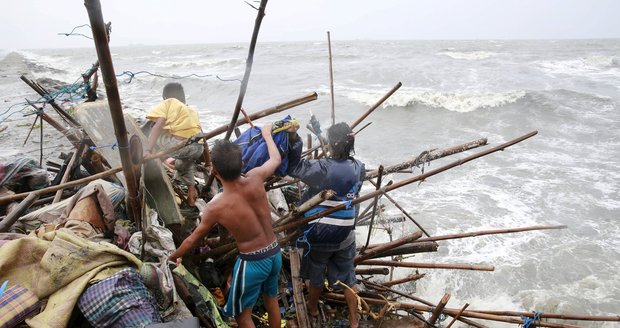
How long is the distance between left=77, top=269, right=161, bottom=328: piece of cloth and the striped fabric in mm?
295

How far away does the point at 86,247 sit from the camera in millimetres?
2559

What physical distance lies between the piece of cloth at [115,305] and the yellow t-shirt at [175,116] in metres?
1.68

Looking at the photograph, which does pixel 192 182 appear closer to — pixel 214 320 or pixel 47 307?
pixel 214 320

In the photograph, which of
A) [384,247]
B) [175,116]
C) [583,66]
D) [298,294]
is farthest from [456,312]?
[583,66]

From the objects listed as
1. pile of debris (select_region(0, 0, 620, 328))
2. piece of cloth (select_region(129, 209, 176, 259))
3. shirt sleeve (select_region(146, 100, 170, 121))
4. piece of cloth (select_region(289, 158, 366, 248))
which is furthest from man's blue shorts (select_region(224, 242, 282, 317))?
shirt sleeve (select_region(146, 100, 170, 121))

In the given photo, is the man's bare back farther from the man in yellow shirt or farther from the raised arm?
the man in yellow shirt

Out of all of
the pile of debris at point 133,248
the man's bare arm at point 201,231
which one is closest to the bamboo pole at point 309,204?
the pile of debris at point 133,248

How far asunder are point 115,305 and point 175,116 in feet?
6.57

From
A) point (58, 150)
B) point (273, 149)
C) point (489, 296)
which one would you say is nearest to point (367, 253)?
point (273, 149)

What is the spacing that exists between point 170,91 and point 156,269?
2007 millimetres

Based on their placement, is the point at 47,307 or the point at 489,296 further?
the point at 489,296

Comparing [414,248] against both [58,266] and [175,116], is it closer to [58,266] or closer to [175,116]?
[175,116]

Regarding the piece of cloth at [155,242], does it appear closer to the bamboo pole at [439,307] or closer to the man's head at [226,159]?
the man's head at [226,159]

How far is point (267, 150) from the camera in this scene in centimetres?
294
